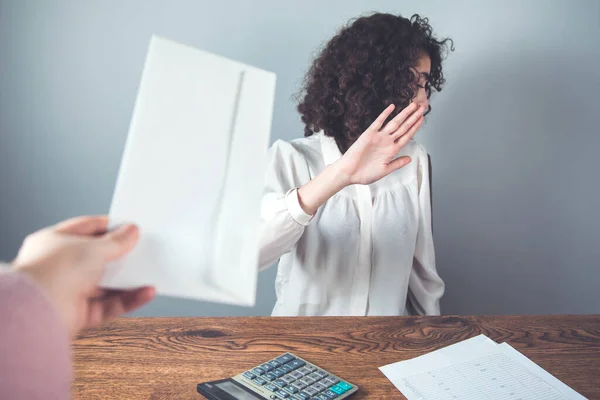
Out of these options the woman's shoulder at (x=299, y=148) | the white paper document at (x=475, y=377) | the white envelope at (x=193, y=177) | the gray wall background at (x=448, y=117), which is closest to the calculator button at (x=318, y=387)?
the white paper document at (x=475, y=377)

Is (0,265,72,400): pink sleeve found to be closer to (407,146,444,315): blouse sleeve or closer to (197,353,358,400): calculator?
(197,353,358,400): calculator

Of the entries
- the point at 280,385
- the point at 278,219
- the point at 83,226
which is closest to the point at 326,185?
the point at 278,219

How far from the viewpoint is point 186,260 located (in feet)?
1.51

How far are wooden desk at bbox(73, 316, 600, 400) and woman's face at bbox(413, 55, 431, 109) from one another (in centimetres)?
60

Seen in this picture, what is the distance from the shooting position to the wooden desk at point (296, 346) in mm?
767

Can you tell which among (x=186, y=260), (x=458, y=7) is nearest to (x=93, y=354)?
(x=186, y=260)

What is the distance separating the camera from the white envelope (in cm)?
45

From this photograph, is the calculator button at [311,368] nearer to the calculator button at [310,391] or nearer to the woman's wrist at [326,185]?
the calculator button at [310,391]

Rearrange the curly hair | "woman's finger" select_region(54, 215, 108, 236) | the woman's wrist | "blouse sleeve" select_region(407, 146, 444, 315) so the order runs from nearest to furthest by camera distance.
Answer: "woman's finger" select_region(54, 215, 108, 236) → the woman's wrist → the curly hair → "blouse sleeve" select_region(407, 146, 444, 315)

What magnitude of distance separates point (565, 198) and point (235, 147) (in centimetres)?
148

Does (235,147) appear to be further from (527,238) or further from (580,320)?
(527,238)

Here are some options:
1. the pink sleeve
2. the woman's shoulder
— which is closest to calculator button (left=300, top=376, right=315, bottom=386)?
the pink sleeve

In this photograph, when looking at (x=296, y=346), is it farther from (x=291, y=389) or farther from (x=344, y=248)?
(x=344, y=248)

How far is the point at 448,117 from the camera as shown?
161cm
